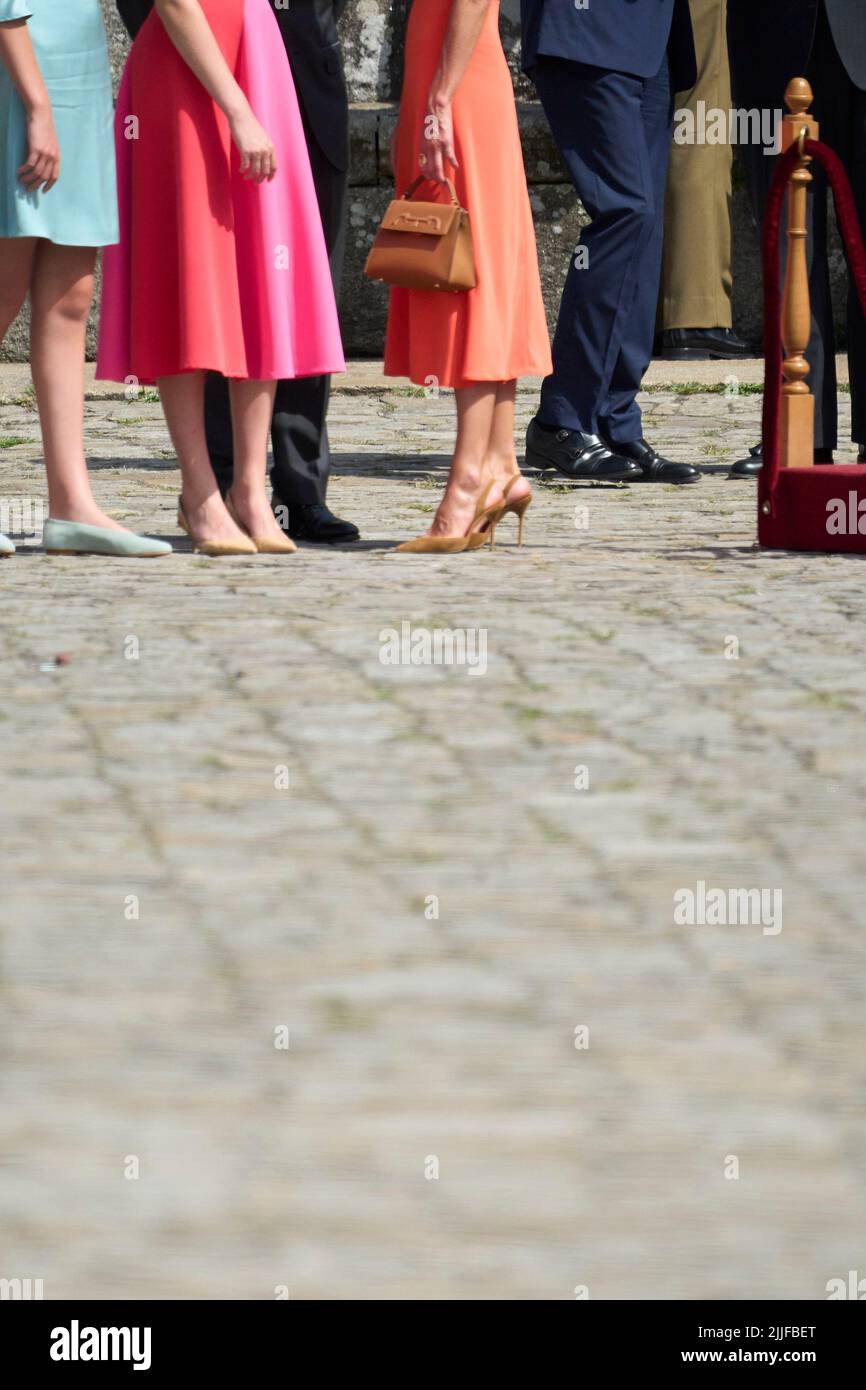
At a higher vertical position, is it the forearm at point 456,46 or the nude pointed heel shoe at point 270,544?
the forearm at point 456,46

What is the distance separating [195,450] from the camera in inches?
196

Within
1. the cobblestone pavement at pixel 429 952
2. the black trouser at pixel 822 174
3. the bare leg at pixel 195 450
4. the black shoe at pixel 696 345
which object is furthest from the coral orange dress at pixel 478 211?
the black shoe at pixel 696 345

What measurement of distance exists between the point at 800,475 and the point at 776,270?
0.46 meters

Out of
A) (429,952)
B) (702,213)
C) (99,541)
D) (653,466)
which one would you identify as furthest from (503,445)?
(702,213)

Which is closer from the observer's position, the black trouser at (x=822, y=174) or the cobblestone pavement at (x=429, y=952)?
the cobblestone pavement at (x=429, y=952)

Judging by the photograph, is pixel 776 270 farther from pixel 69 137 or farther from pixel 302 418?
Answer: pixel 69 137

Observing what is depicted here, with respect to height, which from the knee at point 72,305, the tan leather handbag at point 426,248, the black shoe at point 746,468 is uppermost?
the tan leather handbag at point 426,248

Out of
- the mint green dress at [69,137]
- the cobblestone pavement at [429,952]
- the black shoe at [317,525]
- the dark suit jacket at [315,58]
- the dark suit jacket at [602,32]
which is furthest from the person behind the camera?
the dark suit jacket at [602,32]

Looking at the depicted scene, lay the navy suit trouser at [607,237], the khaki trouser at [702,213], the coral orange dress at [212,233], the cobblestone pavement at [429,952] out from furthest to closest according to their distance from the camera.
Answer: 1. the khaki trouser at [702,213]
2. the navy suit trouser at [607,237]
3. the coral orange dress at [212,233]
4. the cobblestone pavement at [429,952]

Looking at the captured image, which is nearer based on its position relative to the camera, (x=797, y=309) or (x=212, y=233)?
(x=212, y=233)

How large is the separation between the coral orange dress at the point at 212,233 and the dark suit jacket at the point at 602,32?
1561mm

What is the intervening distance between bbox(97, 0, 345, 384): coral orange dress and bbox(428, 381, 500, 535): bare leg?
11.8 inches

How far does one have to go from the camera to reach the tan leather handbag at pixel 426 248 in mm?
4816

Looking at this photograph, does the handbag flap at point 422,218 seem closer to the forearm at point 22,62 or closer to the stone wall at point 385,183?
the forearm at point 22,62
